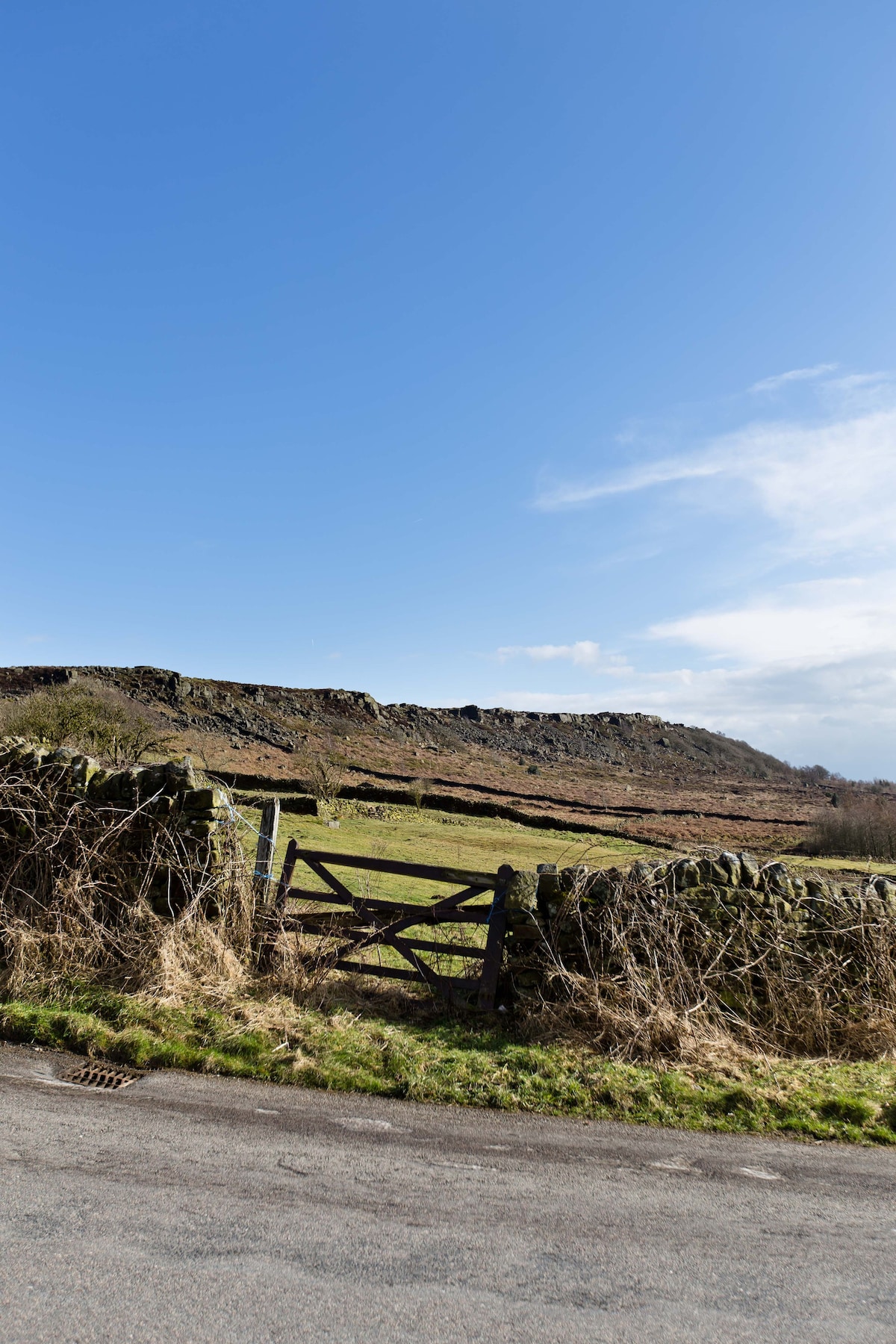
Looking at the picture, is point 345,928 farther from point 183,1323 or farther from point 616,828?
point 616,828

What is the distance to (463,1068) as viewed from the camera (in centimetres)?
702

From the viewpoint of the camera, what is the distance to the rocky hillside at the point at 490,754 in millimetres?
62531

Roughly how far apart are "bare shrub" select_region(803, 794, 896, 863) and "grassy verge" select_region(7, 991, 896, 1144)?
44.7 meters

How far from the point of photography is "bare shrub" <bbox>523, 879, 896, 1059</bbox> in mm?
7938

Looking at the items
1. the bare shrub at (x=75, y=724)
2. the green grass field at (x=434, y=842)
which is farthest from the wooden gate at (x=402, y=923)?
the bare shrub at (x=75, y=724)

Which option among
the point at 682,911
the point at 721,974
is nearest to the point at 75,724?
the point at 682,911

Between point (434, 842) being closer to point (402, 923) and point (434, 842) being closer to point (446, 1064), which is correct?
point (402, 923)

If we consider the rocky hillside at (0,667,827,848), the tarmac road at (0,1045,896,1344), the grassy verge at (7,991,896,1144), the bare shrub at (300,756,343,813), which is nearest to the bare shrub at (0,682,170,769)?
the rocky hillside at (0,667,827,848)

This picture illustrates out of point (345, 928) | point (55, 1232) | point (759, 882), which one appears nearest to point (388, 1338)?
point (55, 1232)

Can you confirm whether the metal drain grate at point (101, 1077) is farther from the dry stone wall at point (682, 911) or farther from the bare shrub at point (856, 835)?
the bare shrub at point (856, 835)

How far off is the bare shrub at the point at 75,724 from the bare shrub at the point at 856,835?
40.8 metres

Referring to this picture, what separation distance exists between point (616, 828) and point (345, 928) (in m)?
43.7

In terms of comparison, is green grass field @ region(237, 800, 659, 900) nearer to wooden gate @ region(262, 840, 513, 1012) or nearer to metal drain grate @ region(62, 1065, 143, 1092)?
wooden gate @ region(262, 840, 513, 1012)

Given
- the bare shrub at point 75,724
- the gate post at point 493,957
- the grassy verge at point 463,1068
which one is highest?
the bare shrub at point 75,724
